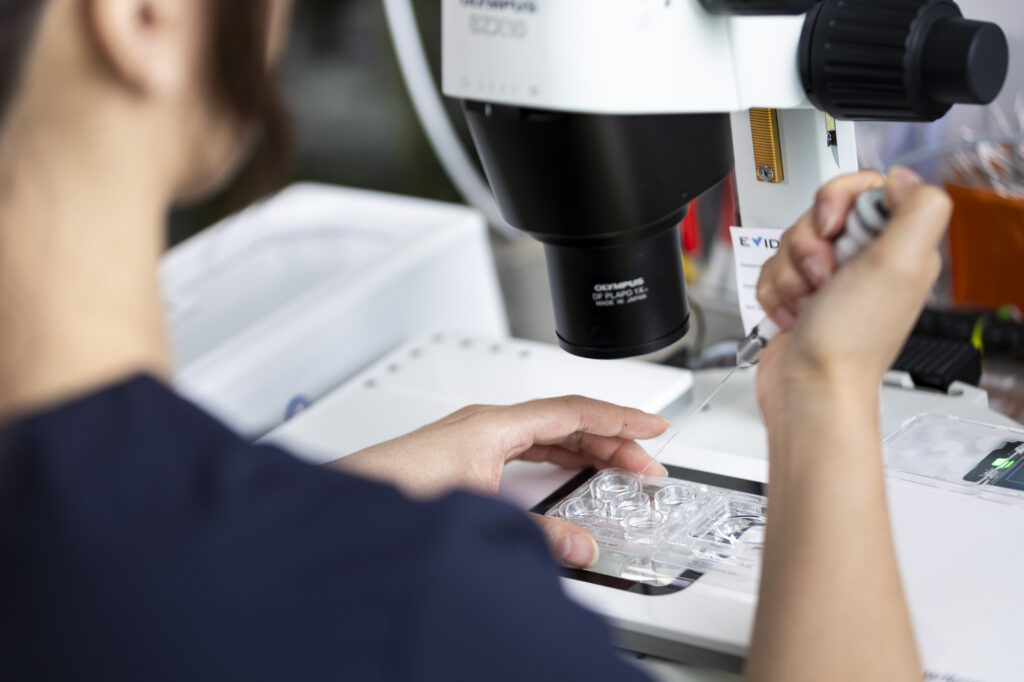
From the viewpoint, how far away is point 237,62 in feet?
1.34

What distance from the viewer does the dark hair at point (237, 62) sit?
38cm

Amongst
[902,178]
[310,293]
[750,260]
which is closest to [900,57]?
[902,178]

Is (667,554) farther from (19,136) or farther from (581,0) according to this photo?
(19,136)

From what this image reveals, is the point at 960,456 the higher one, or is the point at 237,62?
the point at 237,62

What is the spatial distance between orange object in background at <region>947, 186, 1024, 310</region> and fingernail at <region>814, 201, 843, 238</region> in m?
0.56

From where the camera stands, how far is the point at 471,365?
3.29 feet

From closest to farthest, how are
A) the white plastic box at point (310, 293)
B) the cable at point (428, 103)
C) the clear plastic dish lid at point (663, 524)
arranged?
the clear plastic dish lid at point (663, 524) → the white plastic box at point (310, 293) → the cable at point (428, 103)

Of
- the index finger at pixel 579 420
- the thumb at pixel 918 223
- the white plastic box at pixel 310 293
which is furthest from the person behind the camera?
the white plastic box at pixel 310 293

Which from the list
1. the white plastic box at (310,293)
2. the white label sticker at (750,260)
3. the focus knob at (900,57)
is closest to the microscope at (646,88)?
the focus knob at (900,57)

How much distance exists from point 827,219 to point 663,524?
0.25m

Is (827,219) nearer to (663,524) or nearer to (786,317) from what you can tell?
(786,317)

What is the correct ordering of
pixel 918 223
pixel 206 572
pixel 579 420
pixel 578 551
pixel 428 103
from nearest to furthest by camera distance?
1. pixel 206 572
2. pixel 918 223
3. pixel 578 551
4. pixel 579 420
5. pixel 428 103

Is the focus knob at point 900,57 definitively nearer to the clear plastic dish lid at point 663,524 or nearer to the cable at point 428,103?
the clear plastic dish lid at point 663,524

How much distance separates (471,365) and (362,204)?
0.38 meters
